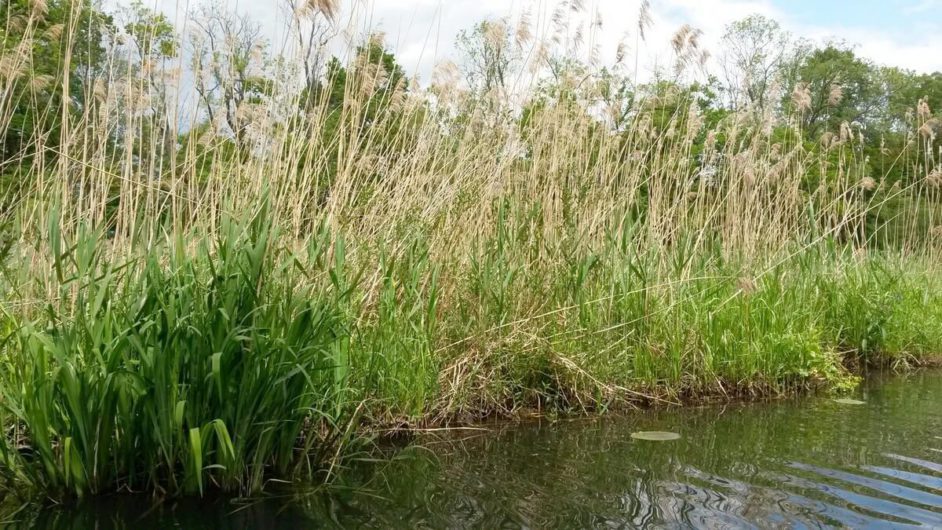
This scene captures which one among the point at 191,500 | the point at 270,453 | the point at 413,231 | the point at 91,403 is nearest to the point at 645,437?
the point at 413,231

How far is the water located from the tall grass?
20 centimetres

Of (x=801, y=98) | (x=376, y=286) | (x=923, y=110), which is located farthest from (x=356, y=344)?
(x=923, y=110)

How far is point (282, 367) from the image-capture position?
7.85ft

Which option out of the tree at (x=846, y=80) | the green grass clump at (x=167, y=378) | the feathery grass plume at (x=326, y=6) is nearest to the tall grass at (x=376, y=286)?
the green grass clump at (x=167, y=378)

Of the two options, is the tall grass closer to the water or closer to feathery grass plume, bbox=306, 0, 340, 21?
the water

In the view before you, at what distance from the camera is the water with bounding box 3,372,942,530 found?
7.25ft

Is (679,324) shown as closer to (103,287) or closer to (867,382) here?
(867,382)

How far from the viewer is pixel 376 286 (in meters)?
3.35

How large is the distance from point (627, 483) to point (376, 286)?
1.45 m

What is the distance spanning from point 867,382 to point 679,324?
6.00ft

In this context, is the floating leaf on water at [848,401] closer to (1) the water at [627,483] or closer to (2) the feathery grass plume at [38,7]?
(1) the water at [627,483]

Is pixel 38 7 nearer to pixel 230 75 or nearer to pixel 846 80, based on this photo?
pixel 230 75

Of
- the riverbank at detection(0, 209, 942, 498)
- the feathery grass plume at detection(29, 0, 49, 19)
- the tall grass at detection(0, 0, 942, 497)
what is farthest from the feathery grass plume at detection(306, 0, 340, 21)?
the feathery grass plume at detection(29, 0, 49, 19)

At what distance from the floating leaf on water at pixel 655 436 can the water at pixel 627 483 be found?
0.05m
